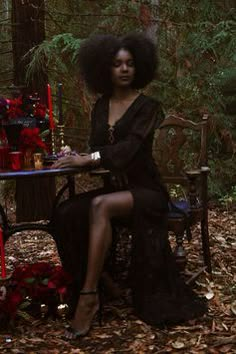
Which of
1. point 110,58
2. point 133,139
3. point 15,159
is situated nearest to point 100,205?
point 133,139

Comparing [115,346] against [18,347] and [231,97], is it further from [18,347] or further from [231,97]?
[231,97]

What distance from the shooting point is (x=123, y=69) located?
150 inches

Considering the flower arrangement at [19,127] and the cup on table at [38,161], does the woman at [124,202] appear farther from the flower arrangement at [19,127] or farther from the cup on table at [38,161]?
the flower arrangement at [19,127]

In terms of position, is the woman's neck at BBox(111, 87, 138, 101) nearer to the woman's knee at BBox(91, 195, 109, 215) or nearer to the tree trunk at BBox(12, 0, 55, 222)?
the woman's knee at BBox(91, 195, 109, 215)

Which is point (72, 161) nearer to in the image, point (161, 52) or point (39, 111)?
point (39, 111)

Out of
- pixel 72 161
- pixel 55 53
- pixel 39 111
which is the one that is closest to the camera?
pixel 72 161

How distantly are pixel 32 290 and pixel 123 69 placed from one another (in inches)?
57.7

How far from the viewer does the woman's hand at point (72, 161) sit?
3557mm

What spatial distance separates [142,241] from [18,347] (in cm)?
94

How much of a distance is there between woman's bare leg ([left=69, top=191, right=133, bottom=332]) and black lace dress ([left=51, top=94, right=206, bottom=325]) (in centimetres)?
17

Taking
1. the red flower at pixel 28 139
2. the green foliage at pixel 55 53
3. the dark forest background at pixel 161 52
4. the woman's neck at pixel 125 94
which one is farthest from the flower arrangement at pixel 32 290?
the dark forest background at pixel 161 52

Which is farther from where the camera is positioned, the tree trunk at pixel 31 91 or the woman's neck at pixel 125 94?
the tree trunk at pixel 31 91

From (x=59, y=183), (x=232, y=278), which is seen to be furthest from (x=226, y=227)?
(x=59, y=183)

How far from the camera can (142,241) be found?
3.67 meters
